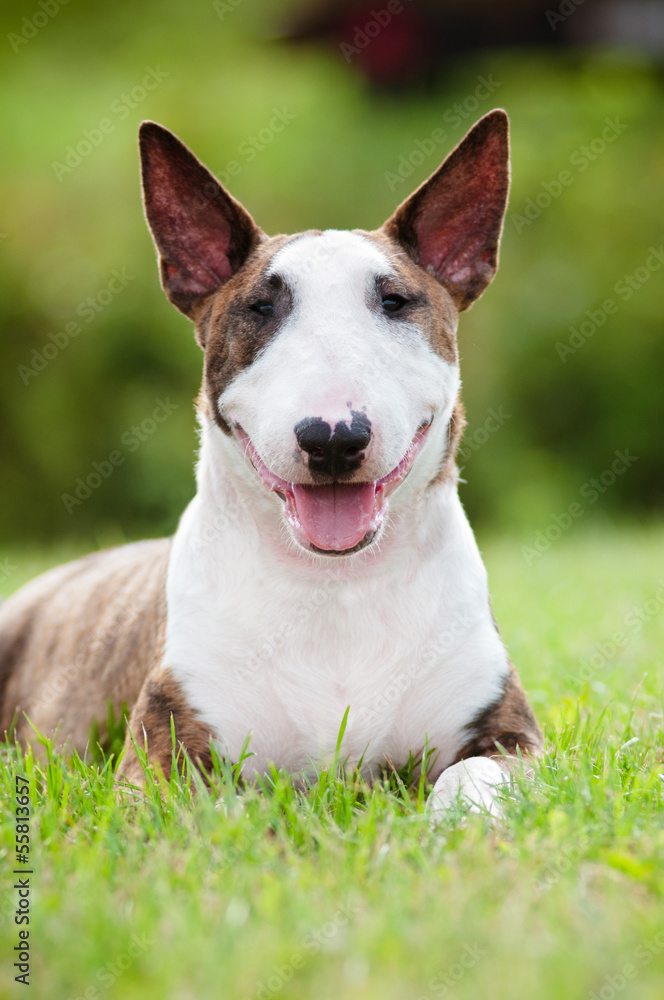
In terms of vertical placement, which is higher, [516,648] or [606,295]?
[606,295]

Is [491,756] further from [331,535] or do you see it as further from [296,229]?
[296,229]

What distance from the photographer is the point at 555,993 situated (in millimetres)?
1418

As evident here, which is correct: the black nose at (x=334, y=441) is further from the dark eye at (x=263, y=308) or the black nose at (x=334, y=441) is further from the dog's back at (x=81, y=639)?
the dog's back at (x=81, y=639)

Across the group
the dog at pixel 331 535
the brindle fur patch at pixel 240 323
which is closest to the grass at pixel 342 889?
the dog at pixel 331 535

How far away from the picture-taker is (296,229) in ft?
35.3

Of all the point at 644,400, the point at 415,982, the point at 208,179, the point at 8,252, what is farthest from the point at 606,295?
the point at 415,982

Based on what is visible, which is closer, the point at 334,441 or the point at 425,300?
the point at 334,441

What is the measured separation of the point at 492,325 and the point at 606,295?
1616mm

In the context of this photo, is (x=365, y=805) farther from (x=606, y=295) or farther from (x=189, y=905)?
(x=606, y=295)

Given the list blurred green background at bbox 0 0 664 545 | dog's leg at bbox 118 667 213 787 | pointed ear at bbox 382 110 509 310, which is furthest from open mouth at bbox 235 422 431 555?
blurred green background at bbox 0 0 664 545

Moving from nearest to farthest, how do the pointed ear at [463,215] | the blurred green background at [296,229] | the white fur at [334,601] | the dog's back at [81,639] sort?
1. the white fur at [334,601]
2. the pointed ear at [463,215]
3. the dog's back at [81,639]
4. the blurred green background at [296,229]

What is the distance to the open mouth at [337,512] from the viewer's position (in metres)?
2.57

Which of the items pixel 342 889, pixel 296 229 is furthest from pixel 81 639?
pixel 296 229

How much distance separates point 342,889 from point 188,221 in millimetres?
2001
